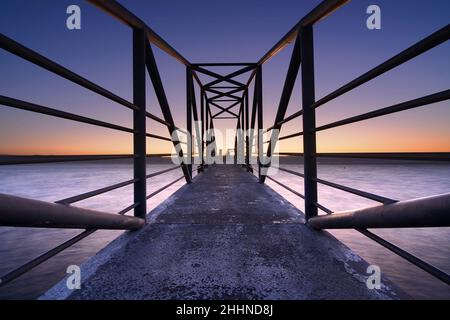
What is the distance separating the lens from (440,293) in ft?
14.5

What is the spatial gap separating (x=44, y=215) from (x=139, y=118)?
4.31 feet

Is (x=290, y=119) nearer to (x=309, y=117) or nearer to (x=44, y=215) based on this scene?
(x=309, y=117)

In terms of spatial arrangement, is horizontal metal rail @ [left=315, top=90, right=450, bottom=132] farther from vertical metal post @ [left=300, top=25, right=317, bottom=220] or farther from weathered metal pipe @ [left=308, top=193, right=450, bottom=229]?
vertical metal post @ [left=300, top=25, right=317, bottom=220]

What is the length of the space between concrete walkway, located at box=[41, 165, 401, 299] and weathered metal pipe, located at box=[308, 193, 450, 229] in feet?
0.83

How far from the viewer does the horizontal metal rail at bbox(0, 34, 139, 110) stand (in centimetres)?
92

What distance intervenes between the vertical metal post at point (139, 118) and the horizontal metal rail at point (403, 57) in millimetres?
1580

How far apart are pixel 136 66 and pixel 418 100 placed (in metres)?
2.04

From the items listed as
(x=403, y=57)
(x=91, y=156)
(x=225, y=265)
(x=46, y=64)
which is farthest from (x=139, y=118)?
(x=403, y=57)

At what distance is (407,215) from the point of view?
0.89 meters

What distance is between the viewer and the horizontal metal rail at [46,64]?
92 cm
